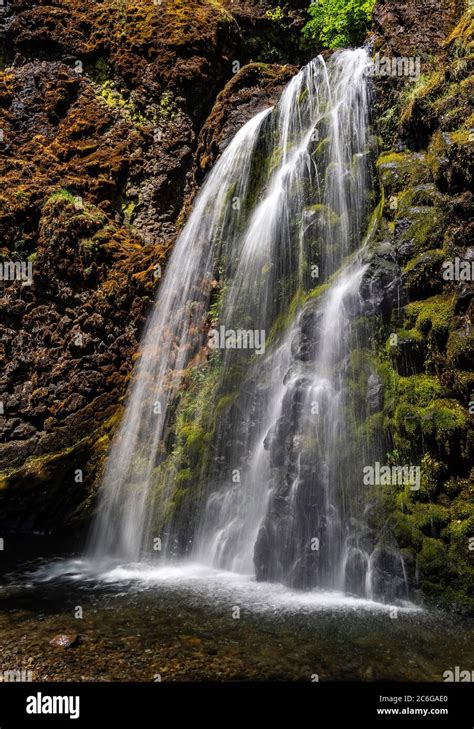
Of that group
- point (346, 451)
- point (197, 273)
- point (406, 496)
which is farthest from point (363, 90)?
point (406, 496)

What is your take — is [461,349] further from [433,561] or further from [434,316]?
[433,561]

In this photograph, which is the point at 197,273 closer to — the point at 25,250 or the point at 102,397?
the point at 102,397

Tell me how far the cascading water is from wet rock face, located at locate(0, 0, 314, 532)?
1.18m

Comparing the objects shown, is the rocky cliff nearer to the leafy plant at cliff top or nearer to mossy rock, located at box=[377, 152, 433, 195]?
mossy rock, located at box=[377, 152, 433, 195]

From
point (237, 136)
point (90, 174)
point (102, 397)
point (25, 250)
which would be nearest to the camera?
point (102, 397)

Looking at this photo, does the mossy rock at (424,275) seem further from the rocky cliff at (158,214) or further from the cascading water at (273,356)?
the cascading water at (273,356)

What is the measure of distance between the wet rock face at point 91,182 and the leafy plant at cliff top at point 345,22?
1.50 m

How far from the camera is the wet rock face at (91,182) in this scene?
38.9ft

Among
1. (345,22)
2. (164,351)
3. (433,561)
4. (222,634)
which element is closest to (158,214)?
(164,351)

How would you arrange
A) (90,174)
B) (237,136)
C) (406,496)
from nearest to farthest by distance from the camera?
(406,496), (237,136), (90,174)

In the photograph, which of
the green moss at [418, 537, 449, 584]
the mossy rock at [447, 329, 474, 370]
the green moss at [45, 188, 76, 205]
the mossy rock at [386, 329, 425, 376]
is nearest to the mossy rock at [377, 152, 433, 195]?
the mossy rock at [386, 329, 425, 376]

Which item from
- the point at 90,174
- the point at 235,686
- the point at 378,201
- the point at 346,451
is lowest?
the point at 235,686

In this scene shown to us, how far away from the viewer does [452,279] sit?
21.5 feet

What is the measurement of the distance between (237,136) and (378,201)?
545 centimetres
